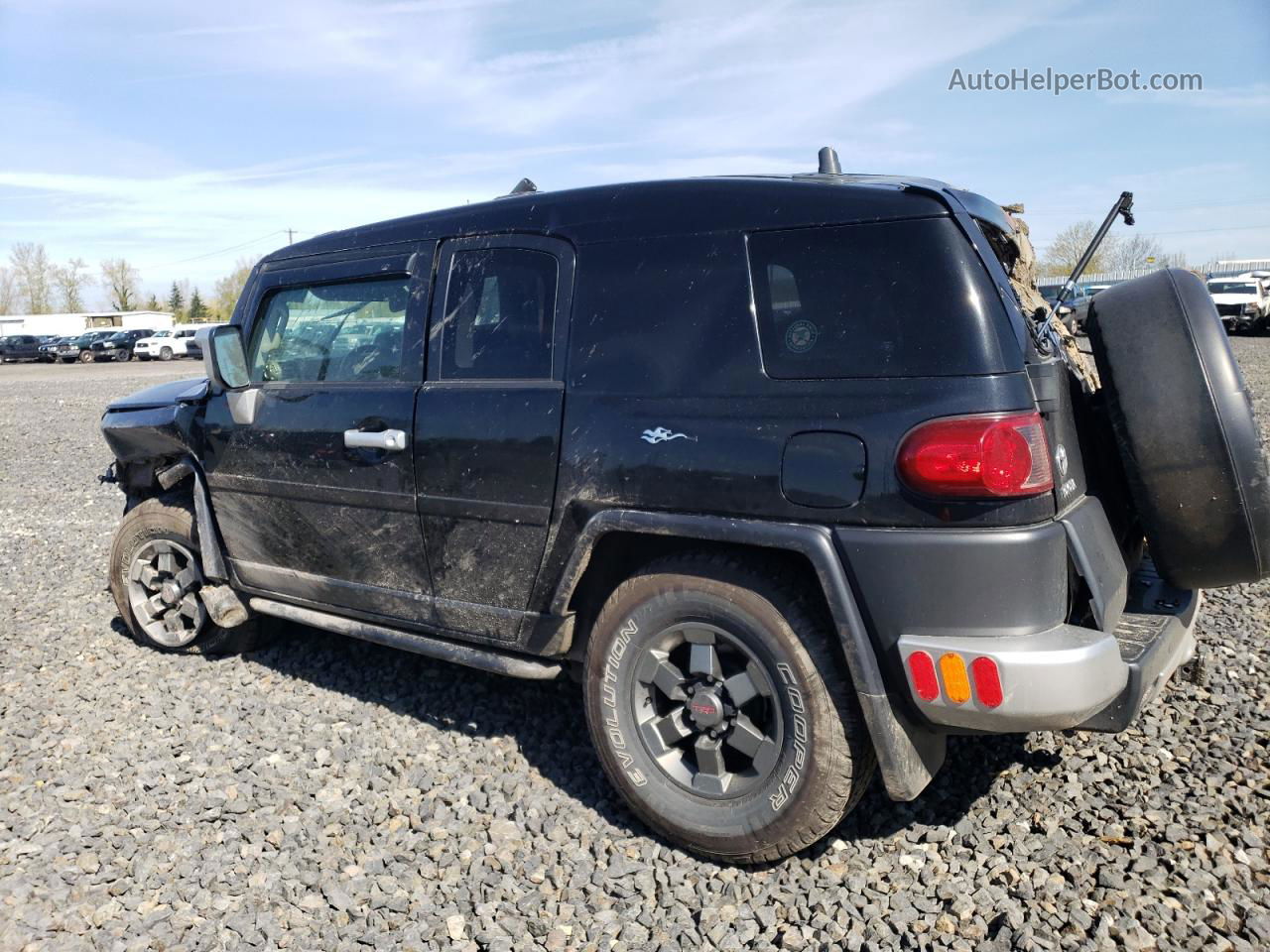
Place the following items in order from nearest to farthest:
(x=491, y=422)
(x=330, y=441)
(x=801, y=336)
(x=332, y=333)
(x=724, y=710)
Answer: (x=801, y=336) → (x=724, y=710) → (x=491, y=422) → (x=330, y=441) → (x=332, y=333)

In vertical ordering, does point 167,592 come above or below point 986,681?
below

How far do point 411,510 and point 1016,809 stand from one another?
2.33m

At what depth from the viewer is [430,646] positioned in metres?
3.68

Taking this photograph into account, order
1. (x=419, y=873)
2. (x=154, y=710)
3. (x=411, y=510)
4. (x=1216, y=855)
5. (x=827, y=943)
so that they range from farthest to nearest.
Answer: (x=154, y=710)
(x=411, y=510)
(x=419, y=873)
(x=1216, y=855)
(x=827, y=943)

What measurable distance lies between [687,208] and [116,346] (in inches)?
1947

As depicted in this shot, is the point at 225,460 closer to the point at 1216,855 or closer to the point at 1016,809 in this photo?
the point at 1016,809

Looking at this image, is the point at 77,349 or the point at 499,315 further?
the point at 77,349

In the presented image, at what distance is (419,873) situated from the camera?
9.92 ft

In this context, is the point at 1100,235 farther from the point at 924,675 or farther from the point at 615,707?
the point at 615,707

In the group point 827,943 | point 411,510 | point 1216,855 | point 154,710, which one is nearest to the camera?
point 827,943

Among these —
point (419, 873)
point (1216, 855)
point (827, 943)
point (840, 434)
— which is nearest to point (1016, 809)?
point (1216, 855)

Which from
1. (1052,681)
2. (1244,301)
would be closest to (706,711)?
(1052,681)

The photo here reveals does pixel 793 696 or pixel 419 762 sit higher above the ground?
pixel 793 696

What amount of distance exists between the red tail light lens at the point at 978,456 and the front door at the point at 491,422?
120 centimetres
